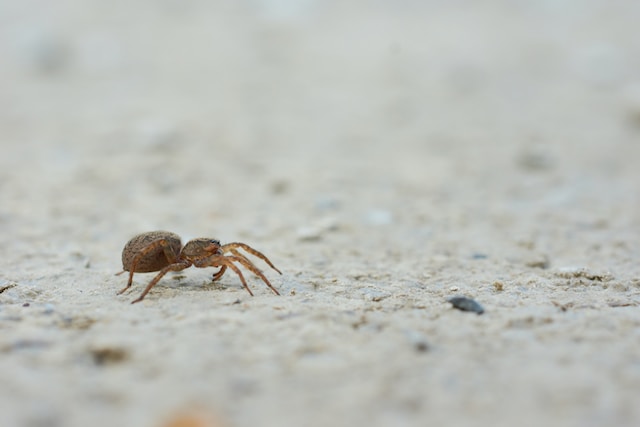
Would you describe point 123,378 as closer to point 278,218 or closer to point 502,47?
point 278,218

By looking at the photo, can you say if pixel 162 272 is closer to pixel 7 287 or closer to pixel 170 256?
pixel 170 256

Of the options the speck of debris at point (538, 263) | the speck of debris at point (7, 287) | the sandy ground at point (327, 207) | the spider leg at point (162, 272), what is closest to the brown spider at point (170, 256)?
the spider leg at point (162, 272)

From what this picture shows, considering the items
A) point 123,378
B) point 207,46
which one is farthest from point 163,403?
point 207,46

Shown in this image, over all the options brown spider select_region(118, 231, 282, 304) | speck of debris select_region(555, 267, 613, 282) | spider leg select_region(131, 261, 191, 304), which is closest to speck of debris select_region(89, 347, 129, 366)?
spider leg select_region(131, 261, 191, 304)

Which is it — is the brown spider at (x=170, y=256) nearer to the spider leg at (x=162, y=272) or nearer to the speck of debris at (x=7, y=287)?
the spider leg at (x=162, y=272)

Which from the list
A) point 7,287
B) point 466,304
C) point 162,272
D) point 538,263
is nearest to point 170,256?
point 162,272

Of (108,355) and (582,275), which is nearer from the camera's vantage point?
(108,355)
